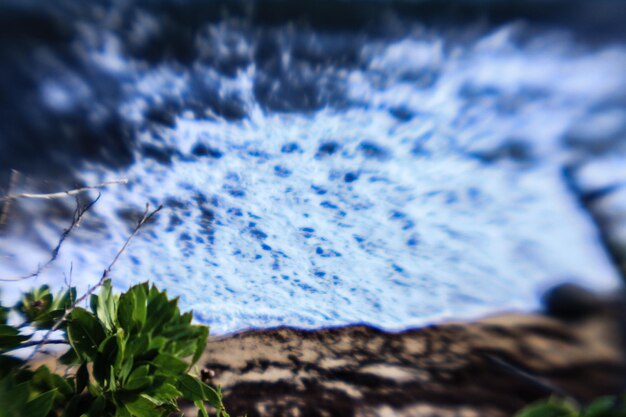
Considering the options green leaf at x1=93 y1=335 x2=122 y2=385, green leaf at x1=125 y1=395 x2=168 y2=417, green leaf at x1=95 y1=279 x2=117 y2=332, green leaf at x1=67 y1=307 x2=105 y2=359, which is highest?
green leaf at x1=95 y1=279 x2=117 y2=332

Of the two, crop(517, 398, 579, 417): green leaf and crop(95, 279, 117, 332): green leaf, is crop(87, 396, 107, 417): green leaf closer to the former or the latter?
crop(95, 279, 117, 332): green leaf

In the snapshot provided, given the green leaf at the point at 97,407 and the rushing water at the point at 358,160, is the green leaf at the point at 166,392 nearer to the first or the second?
the green leaf at the point at 97,407

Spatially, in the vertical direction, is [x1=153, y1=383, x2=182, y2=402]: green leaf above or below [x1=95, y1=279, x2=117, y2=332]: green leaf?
below

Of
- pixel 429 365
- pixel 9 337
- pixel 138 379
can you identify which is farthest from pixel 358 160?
pixel 9 337

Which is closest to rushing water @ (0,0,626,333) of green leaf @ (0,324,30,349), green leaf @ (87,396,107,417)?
green leaf @ (0,324,30,349)

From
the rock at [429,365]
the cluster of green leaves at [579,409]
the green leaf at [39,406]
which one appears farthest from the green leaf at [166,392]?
the cluster of green leaves at [579,409]

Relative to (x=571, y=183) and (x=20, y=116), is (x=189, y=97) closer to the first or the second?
(x=20, y=116)
